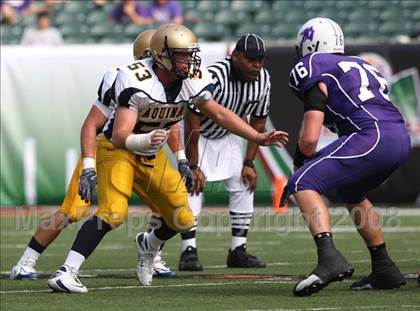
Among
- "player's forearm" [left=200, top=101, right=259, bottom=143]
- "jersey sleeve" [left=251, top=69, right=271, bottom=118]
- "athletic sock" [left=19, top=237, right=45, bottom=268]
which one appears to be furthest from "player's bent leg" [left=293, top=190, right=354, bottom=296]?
"jersey sleeve" [left=251, top=69, right=271, bottom=118]

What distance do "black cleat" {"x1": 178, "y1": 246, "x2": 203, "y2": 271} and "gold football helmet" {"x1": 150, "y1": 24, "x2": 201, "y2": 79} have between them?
1.87m

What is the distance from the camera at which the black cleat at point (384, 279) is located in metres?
6.41

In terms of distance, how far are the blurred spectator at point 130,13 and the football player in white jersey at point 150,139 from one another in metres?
9.14

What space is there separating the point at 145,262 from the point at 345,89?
5.42ft

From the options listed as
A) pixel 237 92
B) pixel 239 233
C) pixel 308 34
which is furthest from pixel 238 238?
pixel 308 34

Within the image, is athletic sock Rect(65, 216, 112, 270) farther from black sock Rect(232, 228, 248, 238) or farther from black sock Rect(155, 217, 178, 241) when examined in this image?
black sock Rect(232, 228, 248, 238)

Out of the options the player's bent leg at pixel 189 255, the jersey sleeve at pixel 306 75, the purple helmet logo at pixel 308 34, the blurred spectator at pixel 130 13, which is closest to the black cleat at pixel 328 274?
the jersey sleeve at pixel 306 75

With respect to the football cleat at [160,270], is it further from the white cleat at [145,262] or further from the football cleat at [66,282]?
the football cleat at [66,282]

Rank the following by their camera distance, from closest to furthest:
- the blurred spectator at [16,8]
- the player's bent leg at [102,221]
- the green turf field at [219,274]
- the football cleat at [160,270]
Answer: the green turf field at [219,274], the player's bent leg at [102,221], the football cleat at [160,270], the blurred spectator at [16,8]

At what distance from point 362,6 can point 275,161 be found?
13.9 feet

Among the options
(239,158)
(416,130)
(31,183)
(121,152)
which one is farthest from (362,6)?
(121,152)

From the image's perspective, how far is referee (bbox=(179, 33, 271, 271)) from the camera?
314 inches

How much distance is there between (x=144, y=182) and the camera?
6.71m

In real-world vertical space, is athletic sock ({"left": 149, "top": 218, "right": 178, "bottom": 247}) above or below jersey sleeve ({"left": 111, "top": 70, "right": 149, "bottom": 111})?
below
